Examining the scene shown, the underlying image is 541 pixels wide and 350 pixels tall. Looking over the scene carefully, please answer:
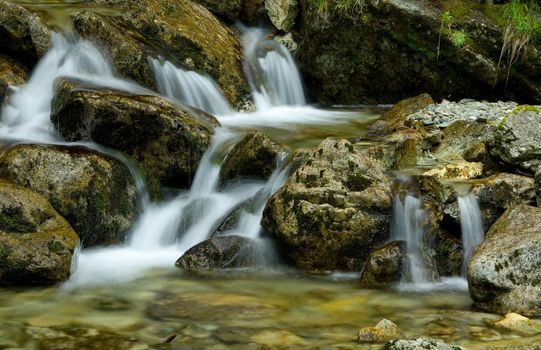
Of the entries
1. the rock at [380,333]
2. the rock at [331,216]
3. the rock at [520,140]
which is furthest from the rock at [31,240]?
the rock at [520,140]

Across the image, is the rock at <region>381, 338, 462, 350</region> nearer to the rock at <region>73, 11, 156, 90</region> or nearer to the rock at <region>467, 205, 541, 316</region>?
the rock at <region>467, 205, 541, 316</region>

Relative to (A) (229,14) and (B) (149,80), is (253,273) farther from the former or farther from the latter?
(A) (229,14)

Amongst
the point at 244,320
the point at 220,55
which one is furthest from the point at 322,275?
the point at 220,55

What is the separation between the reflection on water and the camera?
4.84 m

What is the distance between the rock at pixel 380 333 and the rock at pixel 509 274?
1048mm

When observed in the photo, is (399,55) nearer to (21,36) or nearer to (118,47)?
(118,47)

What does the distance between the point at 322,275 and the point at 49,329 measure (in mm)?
2710

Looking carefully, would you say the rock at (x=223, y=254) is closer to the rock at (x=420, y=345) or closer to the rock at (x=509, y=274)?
the rock at (x=509, y=274)

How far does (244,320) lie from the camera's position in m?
5.28

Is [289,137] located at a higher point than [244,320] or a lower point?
higher

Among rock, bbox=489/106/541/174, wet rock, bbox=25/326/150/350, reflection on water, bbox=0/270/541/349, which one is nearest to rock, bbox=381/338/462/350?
reflection on water, bbox=0/270/541/349

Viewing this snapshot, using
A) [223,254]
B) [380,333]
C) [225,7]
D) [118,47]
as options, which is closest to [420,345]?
[380,333]

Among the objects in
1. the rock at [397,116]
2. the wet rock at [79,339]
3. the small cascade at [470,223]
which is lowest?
the wet rock at [79,339]

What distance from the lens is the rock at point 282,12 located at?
14430 millimetres
